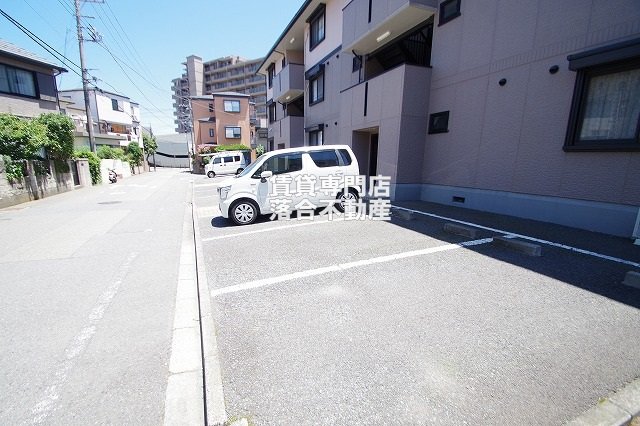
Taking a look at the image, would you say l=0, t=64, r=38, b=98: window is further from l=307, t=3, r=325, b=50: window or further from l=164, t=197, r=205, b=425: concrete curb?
l=164, t=197, r=205, b=425: concrete curb

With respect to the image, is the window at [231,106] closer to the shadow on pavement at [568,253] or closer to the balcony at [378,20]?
the balcony at [378,20]

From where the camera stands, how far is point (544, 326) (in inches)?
99.3

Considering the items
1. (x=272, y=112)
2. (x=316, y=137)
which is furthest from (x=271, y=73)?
(x=316, y=137)

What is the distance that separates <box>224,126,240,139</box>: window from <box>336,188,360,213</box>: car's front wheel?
33.0 meters

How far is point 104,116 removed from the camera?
3616 centimetres

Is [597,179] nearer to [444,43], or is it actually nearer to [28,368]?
[444,43]

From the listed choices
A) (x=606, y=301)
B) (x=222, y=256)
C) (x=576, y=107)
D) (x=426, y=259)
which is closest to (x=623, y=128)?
(x=576, y=107)

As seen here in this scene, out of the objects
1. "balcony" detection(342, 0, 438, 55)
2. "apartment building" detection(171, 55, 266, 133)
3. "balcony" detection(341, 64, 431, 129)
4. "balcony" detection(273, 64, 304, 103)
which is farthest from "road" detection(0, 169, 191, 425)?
"apartment building" detection(171, 55, 266, 133)

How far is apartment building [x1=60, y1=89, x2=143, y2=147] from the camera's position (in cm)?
3005

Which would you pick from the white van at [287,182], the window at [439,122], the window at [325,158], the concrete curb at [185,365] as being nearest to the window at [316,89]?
the window at [439,122]

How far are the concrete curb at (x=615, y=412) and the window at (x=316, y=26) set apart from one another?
1566 cm

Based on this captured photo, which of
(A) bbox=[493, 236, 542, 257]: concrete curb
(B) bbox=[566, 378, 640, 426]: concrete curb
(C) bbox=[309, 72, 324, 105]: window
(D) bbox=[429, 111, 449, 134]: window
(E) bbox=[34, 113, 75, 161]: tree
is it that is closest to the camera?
(B) bbox=[566, 378, 640, 426]: concrete curb

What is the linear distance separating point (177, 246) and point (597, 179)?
8342mm

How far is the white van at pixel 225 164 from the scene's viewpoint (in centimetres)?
2372
